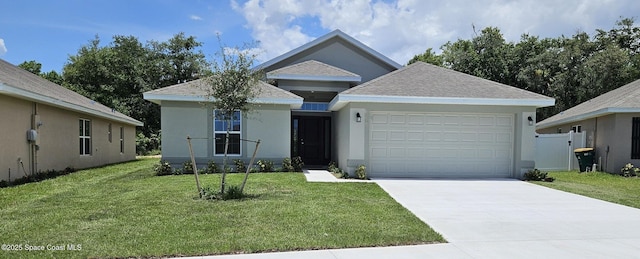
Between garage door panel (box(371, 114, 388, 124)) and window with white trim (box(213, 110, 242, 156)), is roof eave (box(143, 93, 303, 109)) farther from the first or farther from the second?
garage door panel (box(371, 114, 388, 124))

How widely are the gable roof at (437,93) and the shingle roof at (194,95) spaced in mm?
1734

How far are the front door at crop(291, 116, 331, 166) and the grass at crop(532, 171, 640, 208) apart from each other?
329 inches

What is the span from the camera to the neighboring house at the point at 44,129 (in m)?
10.5

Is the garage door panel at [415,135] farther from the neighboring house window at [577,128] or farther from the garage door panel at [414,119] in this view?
the neighboring house window at [577,128]

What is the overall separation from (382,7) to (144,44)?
25688 mm

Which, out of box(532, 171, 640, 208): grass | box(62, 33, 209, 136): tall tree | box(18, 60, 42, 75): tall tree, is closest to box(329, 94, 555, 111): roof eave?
box(532, 171, 640, 208): grass

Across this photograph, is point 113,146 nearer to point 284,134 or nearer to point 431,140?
point 284,134

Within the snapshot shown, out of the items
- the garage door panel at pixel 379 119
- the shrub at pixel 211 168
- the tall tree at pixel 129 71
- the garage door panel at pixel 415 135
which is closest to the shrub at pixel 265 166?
the shrub at pixel 211 168

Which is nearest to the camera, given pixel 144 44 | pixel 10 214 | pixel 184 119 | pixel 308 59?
pixel 10 214

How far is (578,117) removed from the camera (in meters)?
15.7

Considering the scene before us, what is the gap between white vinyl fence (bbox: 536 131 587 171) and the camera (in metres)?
15.2

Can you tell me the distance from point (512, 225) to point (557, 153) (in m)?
11.5

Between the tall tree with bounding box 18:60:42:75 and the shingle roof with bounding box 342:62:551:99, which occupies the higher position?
the tall tree with bounding box 18:60:42:75

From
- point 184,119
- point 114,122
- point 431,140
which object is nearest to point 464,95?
point 431,140
